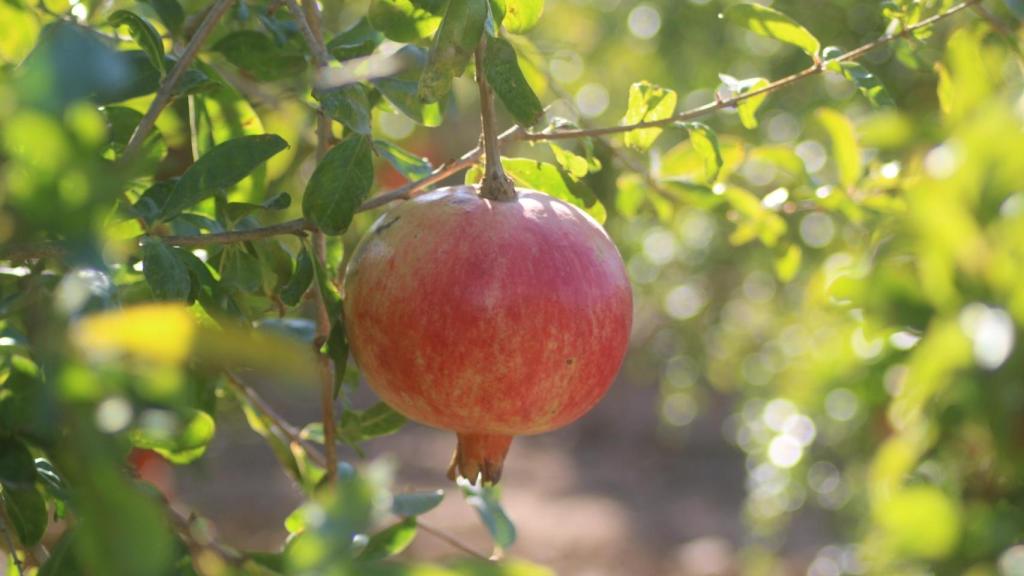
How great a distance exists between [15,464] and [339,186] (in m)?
0.28

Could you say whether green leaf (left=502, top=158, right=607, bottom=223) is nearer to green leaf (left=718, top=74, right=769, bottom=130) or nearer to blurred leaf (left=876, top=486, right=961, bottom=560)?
green leaf (left=718, top=74, right=769, bottom=130)

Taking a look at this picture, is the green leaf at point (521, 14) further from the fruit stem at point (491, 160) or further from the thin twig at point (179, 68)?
the thin twig at point (179, 68)

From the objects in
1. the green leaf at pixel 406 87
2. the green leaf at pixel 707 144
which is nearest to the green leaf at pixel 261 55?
the green leaf at pixel 406 87

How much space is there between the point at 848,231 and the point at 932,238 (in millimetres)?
1831

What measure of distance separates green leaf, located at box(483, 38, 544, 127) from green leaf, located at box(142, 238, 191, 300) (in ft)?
0.82

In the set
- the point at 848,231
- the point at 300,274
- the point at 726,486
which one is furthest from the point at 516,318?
the point at 726,486

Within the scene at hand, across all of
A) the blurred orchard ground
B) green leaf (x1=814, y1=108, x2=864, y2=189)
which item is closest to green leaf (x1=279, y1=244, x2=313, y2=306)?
the blurred orchard ground

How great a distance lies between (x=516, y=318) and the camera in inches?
31.5

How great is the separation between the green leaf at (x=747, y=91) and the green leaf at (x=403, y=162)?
10.0 inches

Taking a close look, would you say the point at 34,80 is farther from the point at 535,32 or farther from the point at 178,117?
the point at 535,32

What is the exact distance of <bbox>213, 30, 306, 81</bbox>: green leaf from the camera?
1107 mm

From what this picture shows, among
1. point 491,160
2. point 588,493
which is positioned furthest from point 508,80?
point 588,493

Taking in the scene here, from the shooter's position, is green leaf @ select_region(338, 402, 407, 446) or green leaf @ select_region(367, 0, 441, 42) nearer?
green leaf @ select_region(367, 0, 441, 42)

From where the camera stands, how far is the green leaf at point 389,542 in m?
0.95
